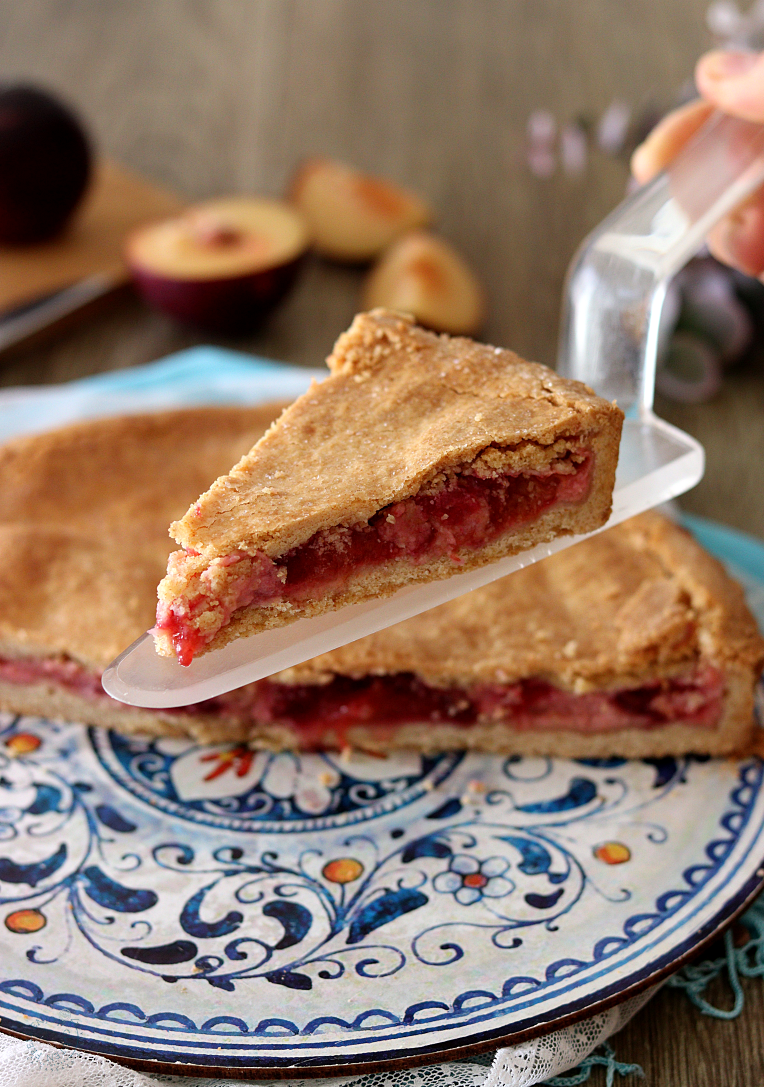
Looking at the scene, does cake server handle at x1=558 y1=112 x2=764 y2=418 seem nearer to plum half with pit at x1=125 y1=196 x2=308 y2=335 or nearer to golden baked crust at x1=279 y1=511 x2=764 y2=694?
golden baked crust at x1=279 y1=511 x2=764 y2=694

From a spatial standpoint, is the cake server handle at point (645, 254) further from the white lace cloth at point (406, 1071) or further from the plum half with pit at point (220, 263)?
the plum half with pit at point (220, 263)

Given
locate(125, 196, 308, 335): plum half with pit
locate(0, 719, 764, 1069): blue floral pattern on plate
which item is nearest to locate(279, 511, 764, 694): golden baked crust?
locate(0, 719, 764, 1069): blue floral pattern on plate

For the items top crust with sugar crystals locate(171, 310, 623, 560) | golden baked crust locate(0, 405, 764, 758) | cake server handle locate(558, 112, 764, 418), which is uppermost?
cake server handle locate(558, 112, 764, 418)

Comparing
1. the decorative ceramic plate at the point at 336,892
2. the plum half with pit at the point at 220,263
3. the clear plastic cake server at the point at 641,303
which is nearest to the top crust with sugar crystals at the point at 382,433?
the clear plastic cake server at the point at 641,303

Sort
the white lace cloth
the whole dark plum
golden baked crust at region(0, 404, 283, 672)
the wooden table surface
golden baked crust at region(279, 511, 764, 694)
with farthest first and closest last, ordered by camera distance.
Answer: the wooden table surface, the whole dark plum, golden baked crust at region(0, 404, 283, 672), golden baked crust at region(279, 511, 764, 694), the white lace cloth

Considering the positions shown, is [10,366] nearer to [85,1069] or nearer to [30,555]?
[30,555]

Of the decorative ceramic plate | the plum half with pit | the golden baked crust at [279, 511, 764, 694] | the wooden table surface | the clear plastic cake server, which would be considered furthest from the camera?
the wooden table surface
